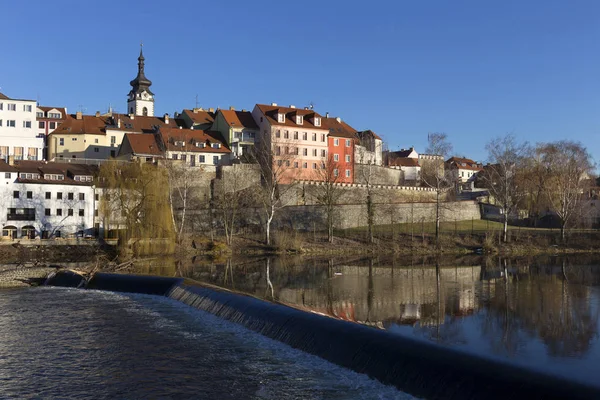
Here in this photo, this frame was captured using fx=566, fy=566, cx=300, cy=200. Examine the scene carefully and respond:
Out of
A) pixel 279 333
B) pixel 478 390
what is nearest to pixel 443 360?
pixel 478 390

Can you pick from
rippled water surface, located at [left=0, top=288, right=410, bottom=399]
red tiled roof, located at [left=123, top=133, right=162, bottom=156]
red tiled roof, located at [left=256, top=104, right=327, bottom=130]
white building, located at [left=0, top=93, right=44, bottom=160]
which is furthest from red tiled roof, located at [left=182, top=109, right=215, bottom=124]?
rippled water surface, located at [left=0, top=288, right=410, bottom=399]

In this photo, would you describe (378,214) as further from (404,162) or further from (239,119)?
(404,162)

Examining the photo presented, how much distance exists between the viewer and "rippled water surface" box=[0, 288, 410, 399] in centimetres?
1393

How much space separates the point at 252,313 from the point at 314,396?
7.87 meters

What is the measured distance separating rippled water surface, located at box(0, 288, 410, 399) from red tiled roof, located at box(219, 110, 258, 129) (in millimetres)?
51049

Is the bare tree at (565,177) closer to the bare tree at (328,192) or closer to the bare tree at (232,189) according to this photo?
the bare tree at (328,192)

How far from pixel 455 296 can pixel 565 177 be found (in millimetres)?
43066

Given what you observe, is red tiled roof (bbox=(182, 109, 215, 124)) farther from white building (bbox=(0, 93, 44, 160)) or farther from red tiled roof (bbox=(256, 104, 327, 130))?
white building (bbox=(0, 93, 44, 160))

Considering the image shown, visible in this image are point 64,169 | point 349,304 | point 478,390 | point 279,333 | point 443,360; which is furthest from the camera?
point 64,169

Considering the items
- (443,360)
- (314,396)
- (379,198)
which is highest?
(379,198)

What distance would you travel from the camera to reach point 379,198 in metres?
68.9

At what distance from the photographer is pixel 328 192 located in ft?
190

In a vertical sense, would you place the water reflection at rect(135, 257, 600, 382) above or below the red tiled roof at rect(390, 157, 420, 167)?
below

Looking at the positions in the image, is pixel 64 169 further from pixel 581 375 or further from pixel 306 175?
pixel 581 375
